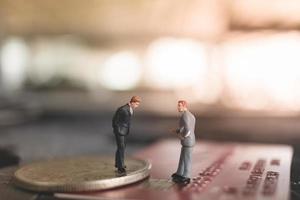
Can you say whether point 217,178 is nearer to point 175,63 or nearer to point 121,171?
point 121,171

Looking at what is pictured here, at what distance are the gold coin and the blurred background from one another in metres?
0.76

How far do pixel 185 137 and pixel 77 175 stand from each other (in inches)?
6.5

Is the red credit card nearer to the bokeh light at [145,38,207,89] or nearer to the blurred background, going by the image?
the blurred background

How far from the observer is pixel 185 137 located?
0.73 m

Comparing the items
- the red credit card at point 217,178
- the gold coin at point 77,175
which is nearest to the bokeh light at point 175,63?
the red credit card at point 217,178

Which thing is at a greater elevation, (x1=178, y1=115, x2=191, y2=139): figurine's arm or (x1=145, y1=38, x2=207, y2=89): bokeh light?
(x1=145, y1=38, x2=207, y2=89): bokeh light

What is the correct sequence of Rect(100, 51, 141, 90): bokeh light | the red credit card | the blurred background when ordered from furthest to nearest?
Rect(100, 51, 141, 90): bokeh light < the blurred background < the red credit card

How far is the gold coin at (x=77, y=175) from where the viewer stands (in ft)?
2.23

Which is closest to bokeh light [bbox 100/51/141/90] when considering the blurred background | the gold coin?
the blurred background

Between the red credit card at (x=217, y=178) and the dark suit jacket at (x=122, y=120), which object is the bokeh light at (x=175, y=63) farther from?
the dark suit jacket at (x=122, y=120)

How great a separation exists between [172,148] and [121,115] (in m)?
0.51

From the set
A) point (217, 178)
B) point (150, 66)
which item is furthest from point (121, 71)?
point (217, 178)

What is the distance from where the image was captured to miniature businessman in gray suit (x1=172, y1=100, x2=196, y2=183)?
73cm

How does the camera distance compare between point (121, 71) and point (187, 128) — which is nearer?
point (187, 128)
